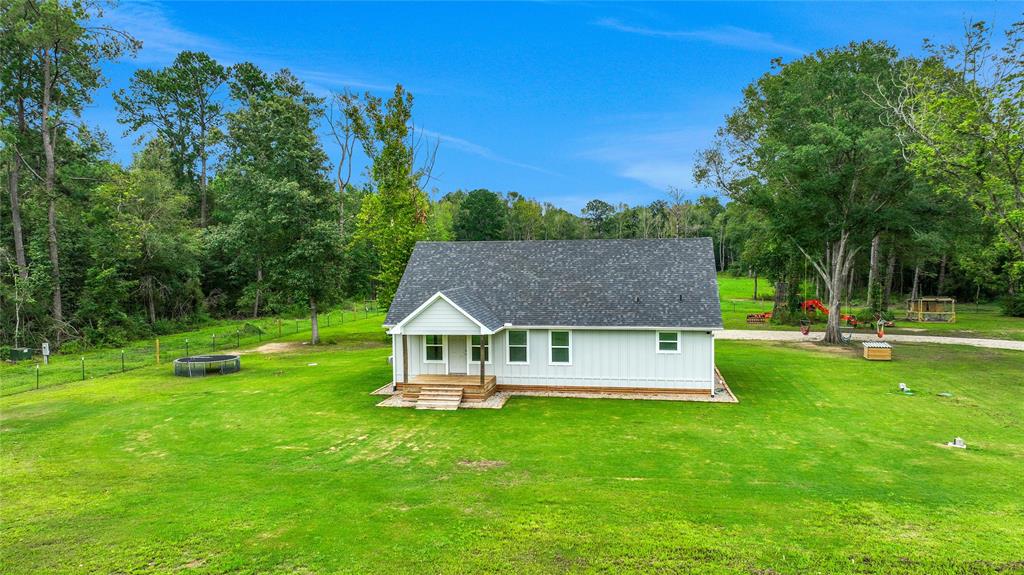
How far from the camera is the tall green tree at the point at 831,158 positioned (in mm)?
25016

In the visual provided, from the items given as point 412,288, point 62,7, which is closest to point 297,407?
point 412,288

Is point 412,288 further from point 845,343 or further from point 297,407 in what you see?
point 845,343

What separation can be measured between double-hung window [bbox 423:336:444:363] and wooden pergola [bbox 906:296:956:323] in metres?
38.6

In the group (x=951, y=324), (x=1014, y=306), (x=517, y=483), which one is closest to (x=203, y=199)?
(x=517, y=483)

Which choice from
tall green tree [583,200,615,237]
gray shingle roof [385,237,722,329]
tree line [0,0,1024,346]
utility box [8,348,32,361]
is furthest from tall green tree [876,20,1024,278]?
tall green tree [583,200,615,237]

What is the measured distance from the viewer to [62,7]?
27.4 metres

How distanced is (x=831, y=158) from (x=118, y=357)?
124 feet

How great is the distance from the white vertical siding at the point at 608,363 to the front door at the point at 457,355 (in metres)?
0.32

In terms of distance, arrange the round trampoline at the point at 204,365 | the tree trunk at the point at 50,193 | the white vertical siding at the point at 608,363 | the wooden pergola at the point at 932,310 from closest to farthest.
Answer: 1. the white vertical siding at the point at 608,363
2. the round trampoline at the point at 204,365
3. the tree trunk at the point at 50,193
4. the wooden pergola at the point at 932,310

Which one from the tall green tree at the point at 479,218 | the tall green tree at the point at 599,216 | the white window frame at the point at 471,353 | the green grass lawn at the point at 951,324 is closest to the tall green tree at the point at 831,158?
the green grass lawn at the point at 951,324

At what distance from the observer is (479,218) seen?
9100cm

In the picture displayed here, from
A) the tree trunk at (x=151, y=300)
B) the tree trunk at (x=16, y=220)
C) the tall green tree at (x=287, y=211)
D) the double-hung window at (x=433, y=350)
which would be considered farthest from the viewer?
the tree trunk at (x=151, y=300)

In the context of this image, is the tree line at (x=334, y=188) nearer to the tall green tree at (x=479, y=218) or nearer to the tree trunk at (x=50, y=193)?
the tree trunk at (x=50, y=193)

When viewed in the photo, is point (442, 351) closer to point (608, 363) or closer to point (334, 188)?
point (608, 363)
